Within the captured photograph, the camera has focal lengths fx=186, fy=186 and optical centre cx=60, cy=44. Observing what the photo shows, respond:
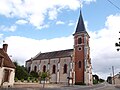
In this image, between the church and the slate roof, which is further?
the slate roof

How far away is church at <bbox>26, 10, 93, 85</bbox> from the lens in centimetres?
5854

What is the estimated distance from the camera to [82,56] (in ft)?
198

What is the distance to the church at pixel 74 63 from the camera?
192ft

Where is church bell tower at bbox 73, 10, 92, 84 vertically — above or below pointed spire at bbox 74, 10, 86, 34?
below

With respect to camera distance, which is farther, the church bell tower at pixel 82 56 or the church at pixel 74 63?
the church at pixel 74 63

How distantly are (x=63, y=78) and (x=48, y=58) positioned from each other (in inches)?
405

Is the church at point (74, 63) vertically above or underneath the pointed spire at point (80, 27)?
underneath

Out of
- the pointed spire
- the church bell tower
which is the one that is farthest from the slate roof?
the pointed spire

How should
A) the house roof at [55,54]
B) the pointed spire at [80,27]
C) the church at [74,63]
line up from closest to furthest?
the church at [74,63], the house roof at [55,54], the pointed spire at [80,27]

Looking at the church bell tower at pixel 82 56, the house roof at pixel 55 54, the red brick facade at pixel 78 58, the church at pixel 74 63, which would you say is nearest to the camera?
the church bell tower at pixel 82 56

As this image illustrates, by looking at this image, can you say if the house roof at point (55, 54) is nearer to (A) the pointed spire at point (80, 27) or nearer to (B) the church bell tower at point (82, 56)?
(B) the church bell tower at point (82, 56)

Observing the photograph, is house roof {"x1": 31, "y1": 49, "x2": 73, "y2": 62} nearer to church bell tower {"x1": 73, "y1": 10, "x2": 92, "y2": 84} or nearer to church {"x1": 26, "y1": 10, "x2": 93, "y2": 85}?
church {"x1": 26, "y1": 10, "x2": 93, "y2": 85}

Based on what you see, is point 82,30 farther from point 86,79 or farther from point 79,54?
point 86,79

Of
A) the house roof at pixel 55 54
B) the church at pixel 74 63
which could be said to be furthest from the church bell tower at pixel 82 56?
the house roof at pixel 55 54
